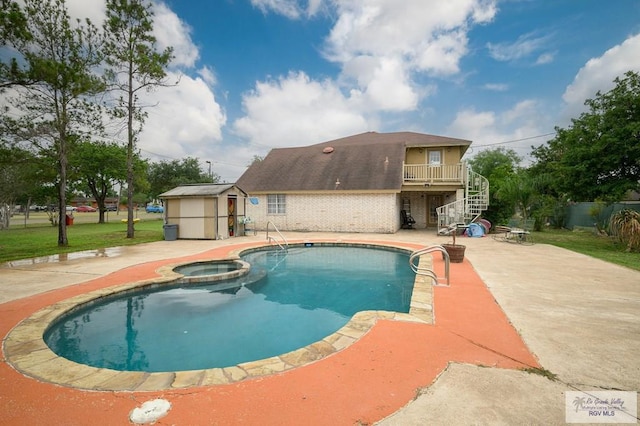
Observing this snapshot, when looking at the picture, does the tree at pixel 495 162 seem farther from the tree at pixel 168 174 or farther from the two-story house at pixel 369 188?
the tree at pixel 168 174

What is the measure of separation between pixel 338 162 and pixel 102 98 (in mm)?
13923

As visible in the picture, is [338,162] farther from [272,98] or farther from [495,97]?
[495,97]

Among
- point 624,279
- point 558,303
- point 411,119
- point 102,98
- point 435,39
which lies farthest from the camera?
point 411,119

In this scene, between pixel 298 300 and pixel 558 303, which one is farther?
pixel 298 300

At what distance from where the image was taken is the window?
19.7m

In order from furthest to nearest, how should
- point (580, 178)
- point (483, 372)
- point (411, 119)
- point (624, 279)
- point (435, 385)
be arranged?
point (411, 119), point (580, 178), point (624, 279), point (483, 372), point (435, 385)

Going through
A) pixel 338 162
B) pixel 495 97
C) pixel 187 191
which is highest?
pixel 495 97

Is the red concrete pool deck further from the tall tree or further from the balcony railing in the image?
the balcony railing

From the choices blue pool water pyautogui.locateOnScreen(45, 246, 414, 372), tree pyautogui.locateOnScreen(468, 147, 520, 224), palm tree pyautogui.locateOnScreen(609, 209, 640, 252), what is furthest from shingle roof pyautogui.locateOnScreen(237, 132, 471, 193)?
tree pyautogui.locateOnScreen(468, 147, 520, 224)

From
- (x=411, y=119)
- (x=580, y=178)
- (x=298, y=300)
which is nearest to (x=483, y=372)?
(x=298, y=300)

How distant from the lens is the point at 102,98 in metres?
13.2

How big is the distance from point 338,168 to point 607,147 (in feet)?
44.4

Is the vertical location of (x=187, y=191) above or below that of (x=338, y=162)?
below

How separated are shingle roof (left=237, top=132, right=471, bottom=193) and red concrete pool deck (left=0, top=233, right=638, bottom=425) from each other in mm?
14220
